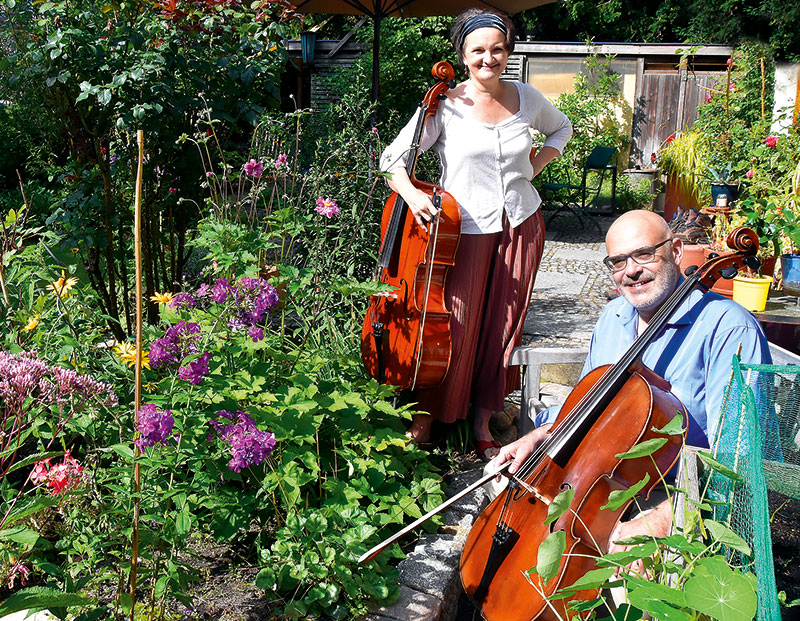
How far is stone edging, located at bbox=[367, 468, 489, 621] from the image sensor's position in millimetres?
1893

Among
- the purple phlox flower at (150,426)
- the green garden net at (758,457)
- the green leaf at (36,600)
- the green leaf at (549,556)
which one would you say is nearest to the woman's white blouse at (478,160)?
the green garden net at (758,457)

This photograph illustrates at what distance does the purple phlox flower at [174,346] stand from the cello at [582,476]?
0.86 metres

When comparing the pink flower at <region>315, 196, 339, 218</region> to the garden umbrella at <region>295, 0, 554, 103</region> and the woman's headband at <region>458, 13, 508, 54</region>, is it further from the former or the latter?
the garden umbrella at <region>295, 0, 554, 103</region>

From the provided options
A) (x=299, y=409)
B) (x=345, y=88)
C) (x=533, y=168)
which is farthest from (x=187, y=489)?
(x=345, y=88)

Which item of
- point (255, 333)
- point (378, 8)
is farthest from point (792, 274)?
point (378, 8)

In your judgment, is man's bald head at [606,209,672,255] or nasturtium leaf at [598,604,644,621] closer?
nasturtium leaf at [598,604,644,621]

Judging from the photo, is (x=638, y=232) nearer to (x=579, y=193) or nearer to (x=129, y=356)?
(x=129, y=356)

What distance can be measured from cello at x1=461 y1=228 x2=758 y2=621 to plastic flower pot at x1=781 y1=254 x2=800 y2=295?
6.37 feet

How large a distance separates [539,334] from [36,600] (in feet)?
11.4

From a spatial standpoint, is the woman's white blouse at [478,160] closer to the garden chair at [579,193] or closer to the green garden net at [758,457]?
the green garden net at [758,457]

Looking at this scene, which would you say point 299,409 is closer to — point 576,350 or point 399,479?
point 399,479

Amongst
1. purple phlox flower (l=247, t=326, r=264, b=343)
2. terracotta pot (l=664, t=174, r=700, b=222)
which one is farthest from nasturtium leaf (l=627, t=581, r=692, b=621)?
terracotta pot (l=664, t=174, r=700, b=222)

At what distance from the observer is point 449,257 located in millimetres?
2627

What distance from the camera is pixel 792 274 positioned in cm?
357
